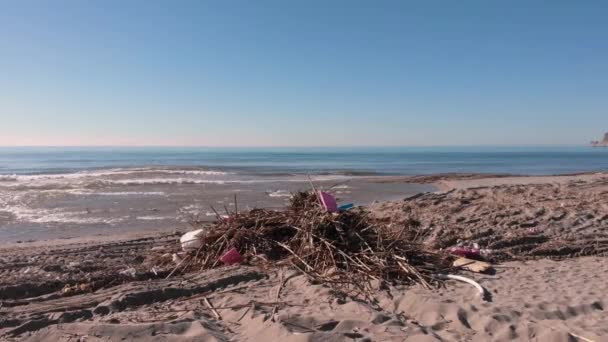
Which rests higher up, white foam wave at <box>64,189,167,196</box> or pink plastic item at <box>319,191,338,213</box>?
pink plastic item at <box>319,191,338,213</box>

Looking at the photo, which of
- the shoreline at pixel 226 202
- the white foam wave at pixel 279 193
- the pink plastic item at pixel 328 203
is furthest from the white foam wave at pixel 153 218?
the pink plastic item at pixel 328 203

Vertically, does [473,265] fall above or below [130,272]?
above

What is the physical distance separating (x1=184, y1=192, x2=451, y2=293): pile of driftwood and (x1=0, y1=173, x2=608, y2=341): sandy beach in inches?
9.3

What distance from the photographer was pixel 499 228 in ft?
25.0

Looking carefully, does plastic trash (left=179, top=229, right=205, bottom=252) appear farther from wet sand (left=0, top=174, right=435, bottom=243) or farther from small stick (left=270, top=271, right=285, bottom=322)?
small stick (left=270, top=271, right=285, bottom=322)

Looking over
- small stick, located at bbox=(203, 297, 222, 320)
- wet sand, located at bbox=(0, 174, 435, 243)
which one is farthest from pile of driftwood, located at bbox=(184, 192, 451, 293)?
wet sand, located at bbox=(0, 174, 435, 243)

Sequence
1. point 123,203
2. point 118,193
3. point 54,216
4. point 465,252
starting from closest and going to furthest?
1. point 465,252
2. point 54,216
3. point 123,203
4. point 118,193

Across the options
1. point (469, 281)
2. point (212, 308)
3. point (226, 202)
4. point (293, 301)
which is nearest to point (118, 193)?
point (226, 202)

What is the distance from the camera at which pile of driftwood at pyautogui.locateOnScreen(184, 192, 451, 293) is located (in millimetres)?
4793

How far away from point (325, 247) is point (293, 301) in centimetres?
121

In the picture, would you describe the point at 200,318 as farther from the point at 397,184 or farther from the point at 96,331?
the point at 397,184

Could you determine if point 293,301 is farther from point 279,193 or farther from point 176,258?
point 279,193

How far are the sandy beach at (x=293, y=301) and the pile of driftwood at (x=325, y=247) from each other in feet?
0.77

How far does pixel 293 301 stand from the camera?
4184 millimetres
